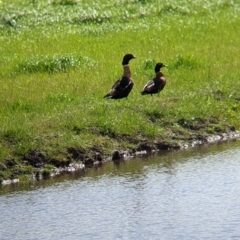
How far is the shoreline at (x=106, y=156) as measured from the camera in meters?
14.3

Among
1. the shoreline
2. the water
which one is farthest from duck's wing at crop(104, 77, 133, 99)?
the water

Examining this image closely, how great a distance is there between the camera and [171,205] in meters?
12.6

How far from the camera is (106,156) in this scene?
14.9m

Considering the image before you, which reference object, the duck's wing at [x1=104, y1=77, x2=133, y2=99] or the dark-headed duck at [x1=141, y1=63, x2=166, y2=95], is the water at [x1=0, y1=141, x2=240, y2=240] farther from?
the dark-headed duck at [x1=141, y1=63, x2=166, y2=95]

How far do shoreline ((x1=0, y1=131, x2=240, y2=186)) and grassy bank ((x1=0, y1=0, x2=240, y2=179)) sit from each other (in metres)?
0.09

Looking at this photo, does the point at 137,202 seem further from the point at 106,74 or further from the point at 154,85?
the point at 106,74

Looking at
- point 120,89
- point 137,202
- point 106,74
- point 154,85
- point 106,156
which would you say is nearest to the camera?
point 137,202

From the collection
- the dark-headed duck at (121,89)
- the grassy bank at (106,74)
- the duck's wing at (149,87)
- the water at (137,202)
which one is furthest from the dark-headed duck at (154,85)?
the water at (137,202)

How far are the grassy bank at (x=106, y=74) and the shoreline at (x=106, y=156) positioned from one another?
0.09 m

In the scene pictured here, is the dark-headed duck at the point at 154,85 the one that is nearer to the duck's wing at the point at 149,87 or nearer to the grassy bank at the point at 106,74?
the duck's wing at the point at 149,87

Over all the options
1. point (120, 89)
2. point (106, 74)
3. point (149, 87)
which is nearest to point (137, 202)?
point (120, 89)

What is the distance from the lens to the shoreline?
46.8ft

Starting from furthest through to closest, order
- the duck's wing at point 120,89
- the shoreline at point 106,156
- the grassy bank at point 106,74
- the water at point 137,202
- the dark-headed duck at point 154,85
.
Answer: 1. the dark-headed duck at point 154,85
2. the duck's wing at point 120,89
3. the grassy bank at point 106,74
4. the shoreline at point 106,156
5. the water at point 137,202

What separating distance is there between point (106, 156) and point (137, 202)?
2147mm
